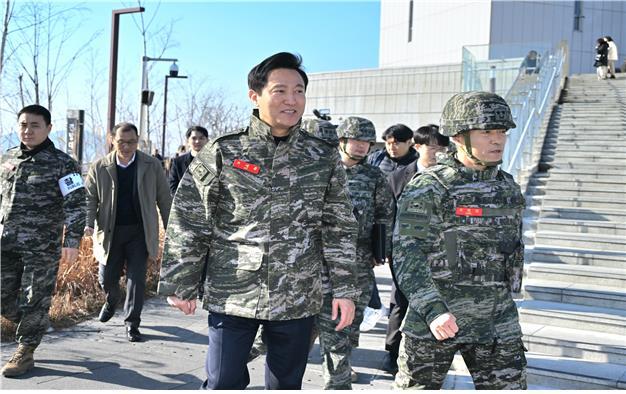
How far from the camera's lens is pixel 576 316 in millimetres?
5383

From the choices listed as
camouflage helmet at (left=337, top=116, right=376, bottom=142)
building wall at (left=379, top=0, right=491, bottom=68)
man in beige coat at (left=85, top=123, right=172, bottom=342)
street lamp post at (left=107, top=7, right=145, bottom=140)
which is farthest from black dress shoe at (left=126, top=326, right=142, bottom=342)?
building wall at (left=379, top=0, right=491, bottom=68)

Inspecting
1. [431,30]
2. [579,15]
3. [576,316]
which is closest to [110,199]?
[576,316]

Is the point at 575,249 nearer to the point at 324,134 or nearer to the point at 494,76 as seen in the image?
the point at 324,134

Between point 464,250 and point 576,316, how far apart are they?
311cm

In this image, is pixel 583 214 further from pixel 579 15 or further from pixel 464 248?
pixel 579 15

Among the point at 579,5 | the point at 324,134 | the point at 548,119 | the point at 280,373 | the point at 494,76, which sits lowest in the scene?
the point at 280,373

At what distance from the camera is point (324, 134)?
14.7 feet

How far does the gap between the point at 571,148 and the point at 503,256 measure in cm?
849

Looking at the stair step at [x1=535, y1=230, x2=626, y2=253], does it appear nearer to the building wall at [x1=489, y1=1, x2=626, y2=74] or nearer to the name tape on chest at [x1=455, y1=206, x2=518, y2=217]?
the name tape on chest at [x1=455, y1=206, x2=518, y2=217]

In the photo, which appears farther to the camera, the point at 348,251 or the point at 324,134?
the point at 324,134

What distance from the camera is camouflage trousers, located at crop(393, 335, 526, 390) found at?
281 centimetres

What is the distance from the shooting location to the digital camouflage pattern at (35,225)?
4672 mm

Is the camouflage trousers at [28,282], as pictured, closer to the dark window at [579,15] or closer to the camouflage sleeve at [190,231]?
the camouflage sleeve at [190,231]

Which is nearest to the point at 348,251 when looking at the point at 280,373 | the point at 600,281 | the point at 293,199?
the point at 293,199
